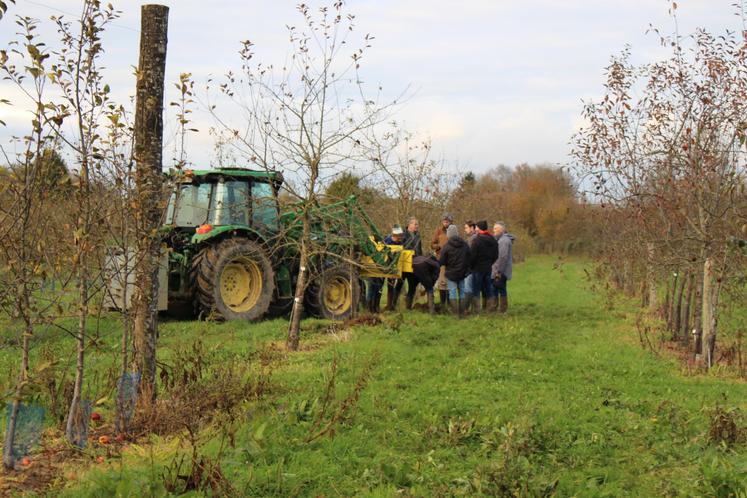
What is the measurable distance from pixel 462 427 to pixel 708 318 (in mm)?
5617

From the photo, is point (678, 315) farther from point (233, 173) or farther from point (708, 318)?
point (233, 173)

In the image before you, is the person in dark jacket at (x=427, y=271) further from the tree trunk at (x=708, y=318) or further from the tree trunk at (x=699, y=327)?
the tree trunk at (x=708, y=318)

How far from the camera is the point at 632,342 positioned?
531 inches

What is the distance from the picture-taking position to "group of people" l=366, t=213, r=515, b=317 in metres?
15.7

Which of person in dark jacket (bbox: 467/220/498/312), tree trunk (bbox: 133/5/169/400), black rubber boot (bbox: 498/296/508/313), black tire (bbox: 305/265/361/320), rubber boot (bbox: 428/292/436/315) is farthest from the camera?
black rubber boot (bbox: 498/296/508/313)

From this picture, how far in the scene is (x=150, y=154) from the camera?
721 centimetres

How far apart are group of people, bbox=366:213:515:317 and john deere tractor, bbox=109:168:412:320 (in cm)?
88

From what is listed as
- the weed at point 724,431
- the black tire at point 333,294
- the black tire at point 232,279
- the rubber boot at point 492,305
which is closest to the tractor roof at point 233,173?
the black tire at point 232,279

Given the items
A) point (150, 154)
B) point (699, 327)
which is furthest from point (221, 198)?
point (699, 327)

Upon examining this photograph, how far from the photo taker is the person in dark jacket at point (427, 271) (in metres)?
15.7

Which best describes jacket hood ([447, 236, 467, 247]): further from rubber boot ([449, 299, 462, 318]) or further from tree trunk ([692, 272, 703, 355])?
tree trunk ([692, 272, 703, 355])

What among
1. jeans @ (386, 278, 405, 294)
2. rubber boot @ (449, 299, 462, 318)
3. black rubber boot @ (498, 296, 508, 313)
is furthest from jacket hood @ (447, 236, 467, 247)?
black rubber boot @ (498, 296, 508, 313)

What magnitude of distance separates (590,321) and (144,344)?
10.6 metres

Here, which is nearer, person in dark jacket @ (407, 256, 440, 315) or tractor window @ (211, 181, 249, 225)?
tractor window @ (211, 181, 249, 225)
